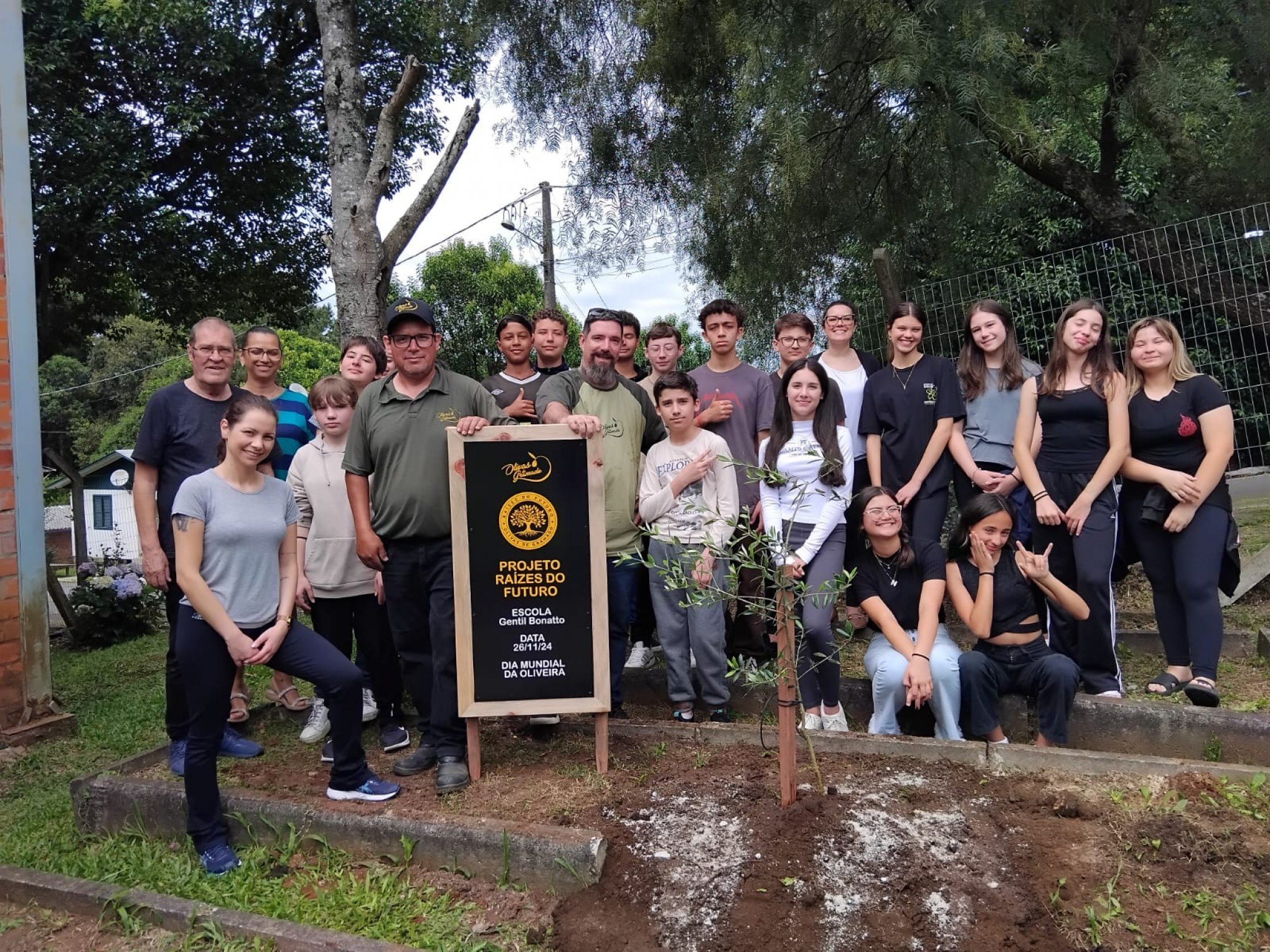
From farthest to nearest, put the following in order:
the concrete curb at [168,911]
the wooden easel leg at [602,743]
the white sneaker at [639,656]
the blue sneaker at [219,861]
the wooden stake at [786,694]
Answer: the white sneaker at [639,656]
the wooden easel leg at [602,743]
the blue sneaker at [219,861]
the wooden stake at [786,694]
the concrete curb at [168,911]

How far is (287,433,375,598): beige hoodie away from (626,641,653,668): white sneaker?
1.70m

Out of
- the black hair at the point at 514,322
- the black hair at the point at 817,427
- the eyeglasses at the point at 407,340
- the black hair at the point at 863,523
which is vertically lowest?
the black hair at the point at 863,523

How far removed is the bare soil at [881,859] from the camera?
8.83 ft

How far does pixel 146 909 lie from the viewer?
3.17m

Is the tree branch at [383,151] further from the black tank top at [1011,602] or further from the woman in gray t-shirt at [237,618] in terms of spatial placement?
the black tank top at [1011,602]

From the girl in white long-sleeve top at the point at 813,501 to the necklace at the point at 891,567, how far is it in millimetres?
188

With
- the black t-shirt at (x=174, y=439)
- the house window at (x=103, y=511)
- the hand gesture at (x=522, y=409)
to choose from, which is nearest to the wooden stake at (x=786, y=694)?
the hand gesture at (x=522, y=409)

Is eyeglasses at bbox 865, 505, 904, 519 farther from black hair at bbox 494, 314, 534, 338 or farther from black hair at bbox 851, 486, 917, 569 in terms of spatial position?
black hair at bbox 494, 314, 534, 338

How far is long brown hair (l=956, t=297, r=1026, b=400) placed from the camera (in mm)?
4922

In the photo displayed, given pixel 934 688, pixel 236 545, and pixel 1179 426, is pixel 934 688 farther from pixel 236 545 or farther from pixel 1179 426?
pixel 236 545

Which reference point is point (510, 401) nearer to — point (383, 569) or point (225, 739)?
point (383, 569)

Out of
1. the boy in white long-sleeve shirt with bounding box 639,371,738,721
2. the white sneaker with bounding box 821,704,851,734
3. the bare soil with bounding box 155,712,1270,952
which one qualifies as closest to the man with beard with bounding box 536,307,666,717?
the boy in white long-sleeve shirt with bounding box 639,371,738,721

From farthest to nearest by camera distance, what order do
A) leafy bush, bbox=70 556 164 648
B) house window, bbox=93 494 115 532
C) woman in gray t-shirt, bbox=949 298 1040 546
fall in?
house window, bbox=93 494 115 532
leafy bush, bbox=70 556 164 648
woman in gray t-shirt, bbox=949 298 1040 546

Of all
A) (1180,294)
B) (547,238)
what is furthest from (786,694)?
(547,238)
